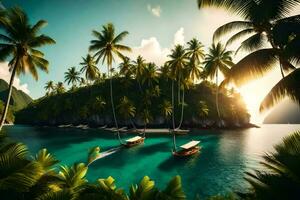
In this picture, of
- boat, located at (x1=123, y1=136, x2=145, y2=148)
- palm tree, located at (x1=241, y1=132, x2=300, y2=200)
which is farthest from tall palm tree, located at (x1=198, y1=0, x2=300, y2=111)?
boat, located at (x1=123, y1=136, x2=145, y2=148)

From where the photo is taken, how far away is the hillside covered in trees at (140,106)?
82875 millimetres

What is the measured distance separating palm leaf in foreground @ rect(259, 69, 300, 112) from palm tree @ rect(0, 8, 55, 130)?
2086 centimetres

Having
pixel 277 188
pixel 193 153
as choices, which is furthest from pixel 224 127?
pixel 277 188

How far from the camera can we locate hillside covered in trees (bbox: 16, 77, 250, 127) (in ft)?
272

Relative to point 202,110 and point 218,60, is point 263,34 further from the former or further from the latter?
point 202,110

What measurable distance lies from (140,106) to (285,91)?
78.5 m

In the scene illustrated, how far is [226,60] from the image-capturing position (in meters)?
48.3

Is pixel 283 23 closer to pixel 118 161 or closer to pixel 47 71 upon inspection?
pixel 47 71

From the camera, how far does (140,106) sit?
3418 inches

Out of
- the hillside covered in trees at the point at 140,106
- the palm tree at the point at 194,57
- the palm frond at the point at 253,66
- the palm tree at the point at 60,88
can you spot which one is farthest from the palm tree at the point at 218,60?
the palm tree at the point at 60,88

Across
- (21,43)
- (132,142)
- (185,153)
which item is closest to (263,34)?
(21,43)

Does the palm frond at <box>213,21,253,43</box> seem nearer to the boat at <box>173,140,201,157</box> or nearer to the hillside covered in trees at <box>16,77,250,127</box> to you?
the boat at <box>173,140,201,157</box>

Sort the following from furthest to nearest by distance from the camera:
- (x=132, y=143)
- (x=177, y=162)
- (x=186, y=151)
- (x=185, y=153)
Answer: (x=132, y=143) < (x=186, y=151) < (x=185, y=153) < (x=177, y=162)

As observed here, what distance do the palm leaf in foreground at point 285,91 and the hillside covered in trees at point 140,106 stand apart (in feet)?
182
